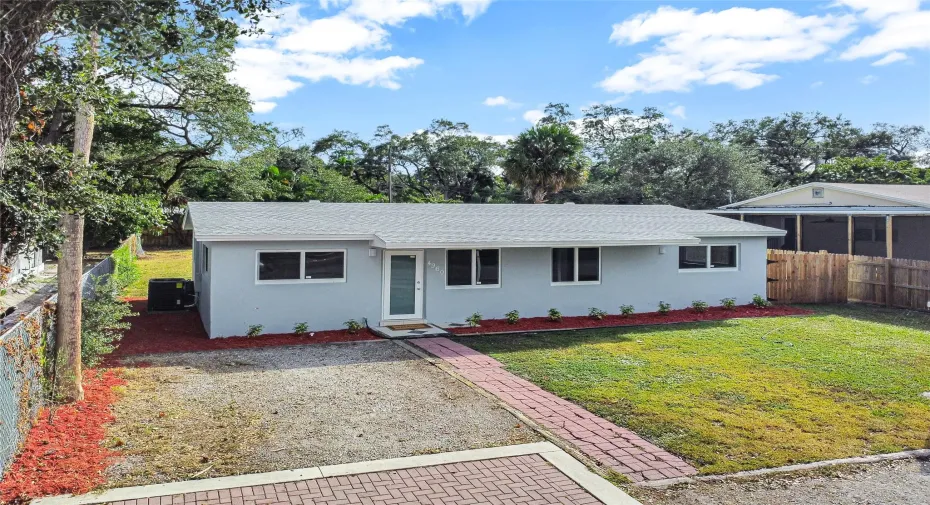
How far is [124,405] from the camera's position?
8.77 meters

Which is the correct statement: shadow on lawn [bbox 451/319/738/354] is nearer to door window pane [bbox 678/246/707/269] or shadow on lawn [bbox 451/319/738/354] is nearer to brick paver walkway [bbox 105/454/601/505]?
door window pane [bbox 678/246/707/269]

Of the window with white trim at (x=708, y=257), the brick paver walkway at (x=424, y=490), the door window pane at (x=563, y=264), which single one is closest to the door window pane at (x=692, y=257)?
the window with white trim at (x=708, y=257)

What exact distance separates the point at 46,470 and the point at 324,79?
43092 millimetres

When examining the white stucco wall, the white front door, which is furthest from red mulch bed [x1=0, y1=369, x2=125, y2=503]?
the white front door

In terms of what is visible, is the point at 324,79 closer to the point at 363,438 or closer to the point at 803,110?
the point at 803,110

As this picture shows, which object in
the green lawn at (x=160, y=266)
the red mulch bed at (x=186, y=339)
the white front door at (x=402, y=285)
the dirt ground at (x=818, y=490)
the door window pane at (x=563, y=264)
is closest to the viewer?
the dirt ground at (x=818, y=490)

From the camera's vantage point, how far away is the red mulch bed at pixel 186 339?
12.9m

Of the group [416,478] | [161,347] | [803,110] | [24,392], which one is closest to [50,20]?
[24,392]

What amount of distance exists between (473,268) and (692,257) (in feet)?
22.3

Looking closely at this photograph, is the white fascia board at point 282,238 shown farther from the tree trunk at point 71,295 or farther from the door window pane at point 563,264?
the door window pane at point 563,264

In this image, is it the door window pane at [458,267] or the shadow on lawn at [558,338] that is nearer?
the shadow on lawn at [558,338]

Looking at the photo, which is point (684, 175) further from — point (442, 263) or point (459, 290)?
point (442, 263)

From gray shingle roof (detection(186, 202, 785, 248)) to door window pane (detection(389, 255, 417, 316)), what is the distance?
2.51ft

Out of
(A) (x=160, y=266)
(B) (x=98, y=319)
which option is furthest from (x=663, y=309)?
(A) (x=160, y=266)
